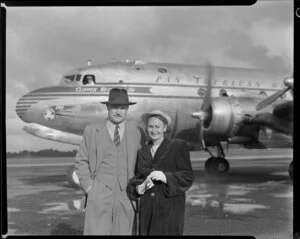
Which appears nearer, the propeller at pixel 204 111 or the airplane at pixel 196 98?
the airplane at pixel 196 98

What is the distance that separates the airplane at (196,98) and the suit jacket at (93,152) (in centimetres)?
309

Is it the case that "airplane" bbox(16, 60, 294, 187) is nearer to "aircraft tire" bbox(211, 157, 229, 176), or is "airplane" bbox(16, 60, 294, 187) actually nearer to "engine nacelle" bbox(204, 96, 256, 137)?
"engine nacelle" bbox(204, 96, 256, 137)

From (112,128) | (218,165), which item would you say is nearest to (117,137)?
(112,128)

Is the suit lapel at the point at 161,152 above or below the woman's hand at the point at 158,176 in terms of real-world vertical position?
above

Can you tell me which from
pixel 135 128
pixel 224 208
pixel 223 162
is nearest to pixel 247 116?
pixel 223 162

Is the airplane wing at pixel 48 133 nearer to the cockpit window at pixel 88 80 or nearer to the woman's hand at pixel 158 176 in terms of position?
the cockpit window at pixel 88 80

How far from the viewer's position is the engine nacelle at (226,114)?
898 cm

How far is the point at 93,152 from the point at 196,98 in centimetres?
572

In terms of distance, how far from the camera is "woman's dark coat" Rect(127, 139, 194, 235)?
136 inches

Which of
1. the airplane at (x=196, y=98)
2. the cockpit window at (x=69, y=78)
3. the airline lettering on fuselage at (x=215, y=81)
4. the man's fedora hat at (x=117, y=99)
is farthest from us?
the airline lettering on fuselage at (x=215, y=81)

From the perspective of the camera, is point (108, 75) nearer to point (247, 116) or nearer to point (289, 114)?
point (247, 116)

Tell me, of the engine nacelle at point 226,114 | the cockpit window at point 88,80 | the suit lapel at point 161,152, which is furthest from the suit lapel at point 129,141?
the engine nacelle at point 226,114

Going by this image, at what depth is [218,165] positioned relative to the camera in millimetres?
11164

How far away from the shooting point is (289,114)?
29.1ft
